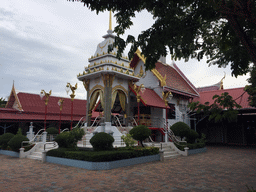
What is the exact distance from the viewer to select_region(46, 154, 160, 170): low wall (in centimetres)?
948

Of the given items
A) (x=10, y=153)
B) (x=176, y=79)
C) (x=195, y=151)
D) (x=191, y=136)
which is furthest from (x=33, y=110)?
(x=195, y=151)

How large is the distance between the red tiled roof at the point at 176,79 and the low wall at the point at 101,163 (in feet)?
33.2

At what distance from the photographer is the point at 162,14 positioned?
6219 mm

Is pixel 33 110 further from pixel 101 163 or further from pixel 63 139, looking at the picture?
pixel 101 163

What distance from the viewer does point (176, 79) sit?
22.9 m

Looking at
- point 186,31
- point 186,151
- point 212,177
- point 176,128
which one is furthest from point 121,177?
point 176,128

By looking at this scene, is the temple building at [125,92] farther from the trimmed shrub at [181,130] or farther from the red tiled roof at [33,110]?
the red tiled roof at [33,110]

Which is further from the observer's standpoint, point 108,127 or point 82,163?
point 108,127

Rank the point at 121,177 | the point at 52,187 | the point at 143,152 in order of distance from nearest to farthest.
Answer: the point at 52,187 → the point at 121,177 → the point at 143,152

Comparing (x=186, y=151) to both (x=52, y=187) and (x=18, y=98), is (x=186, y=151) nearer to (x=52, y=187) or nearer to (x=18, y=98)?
(x=52, y=187)

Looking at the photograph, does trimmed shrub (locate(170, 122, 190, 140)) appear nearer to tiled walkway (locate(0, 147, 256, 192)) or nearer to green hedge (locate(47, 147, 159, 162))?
green hedge (locate(47, 147, 159, 162))

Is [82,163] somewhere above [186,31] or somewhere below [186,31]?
below

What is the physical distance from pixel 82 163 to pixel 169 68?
56.5ft

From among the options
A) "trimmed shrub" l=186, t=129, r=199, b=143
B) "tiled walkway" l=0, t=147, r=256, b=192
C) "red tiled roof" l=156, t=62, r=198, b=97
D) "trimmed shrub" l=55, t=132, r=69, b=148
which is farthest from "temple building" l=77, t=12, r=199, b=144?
"tiled walkway" l=0, t=147, r=256, b=192
